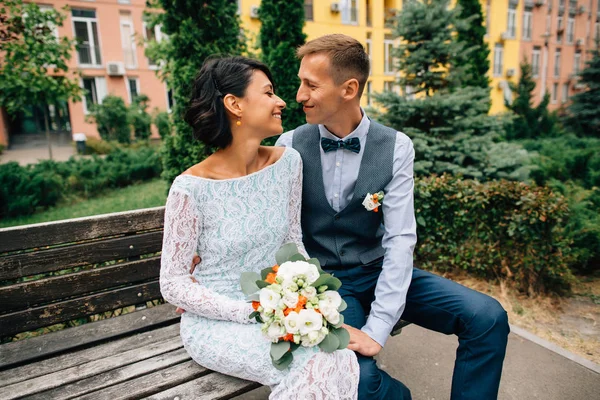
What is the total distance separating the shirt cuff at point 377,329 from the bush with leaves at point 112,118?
20.3 m

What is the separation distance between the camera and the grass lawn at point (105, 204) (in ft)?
24.8

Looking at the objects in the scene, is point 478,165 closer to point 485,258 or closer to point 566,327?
point 485,258

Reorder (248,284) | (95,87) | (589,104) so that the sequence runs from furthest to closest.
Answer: (95,87) < (589,104) < (248,284)

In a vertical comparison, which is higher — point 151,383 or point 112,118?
point 112,118

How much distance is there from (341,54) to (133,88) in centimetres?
2308

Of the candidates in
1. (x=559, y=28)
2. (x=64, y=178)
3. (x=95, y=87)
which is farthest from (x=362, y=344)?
(x=559, y=28)

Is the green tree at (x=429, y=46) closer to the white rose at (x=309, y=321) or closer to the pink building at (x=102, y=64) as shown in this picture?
the white rose at (x=309, y=321)

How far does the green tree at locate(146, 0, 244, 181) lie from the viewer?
5883 mm

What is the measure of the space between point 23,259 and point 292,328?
167 cm

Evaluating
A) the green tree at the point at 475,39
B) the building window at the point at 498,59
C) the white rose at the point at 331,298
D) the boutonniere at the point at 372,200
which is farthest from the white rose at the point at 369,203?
the building window at the point at 498,59

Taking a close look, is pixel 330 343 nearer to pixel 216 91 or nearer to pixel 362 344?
pixel 362 344

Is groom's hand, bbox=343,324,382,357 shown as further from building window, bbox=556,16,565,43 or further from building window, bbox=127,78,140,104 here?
building window, bbox=556,16,565,43

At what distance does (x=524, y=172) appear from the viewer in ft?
19.9

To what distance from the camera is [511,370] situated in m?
2.94
